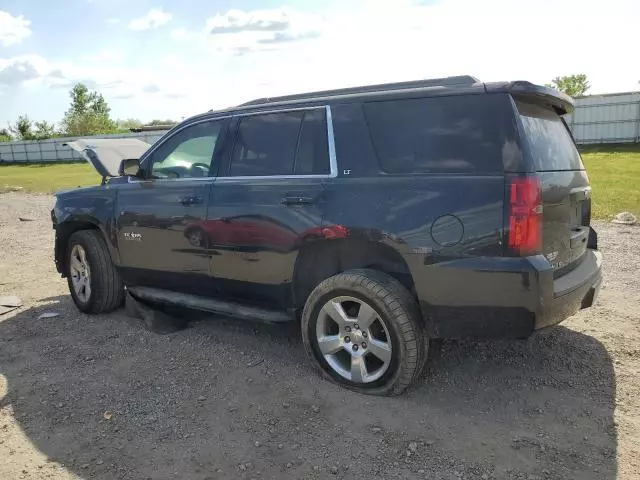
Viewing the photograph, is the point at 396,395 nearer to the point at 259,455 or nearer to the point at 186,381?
the point at 259,455

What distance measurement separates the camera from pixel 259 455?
3.05 m

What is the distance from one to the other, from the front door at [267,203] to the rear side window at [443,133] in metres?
0.47

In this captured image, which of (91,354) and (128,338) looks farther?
(128,338)

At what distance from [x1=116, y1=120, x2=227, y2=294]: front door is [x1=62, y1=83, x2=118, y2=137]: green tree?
6445cm

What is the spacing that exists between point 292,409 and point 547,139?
7.69 feet

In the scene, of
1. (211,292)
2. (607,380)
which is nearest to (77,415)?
(211,292)

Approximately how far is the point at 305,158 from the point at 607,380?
99.9 inches

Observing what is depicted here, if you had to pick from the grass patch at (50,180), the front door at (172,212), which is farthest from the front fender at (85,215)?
the grass patch at (50,180)

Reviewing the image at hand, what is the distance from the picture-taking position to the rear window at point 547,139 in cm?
328

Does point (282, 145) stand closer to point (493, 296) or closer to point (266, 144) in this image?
point (266, 144)

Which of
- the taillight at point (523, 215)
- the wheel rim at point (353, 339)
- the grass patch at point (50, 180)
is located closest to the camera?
the taillight at point (523, 215)

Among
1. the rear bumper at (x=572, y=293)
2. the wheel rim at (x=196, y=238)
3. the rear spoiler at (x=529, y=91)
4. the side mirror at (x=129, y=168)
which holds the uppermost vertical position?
the rear spoiler at (x=529, y=91)

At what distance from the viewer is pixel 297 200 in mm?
3830

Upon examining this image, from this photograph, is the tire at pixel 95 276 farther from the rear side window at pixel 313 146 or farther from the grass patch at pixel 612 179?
the grass patch at pixel 612 179
